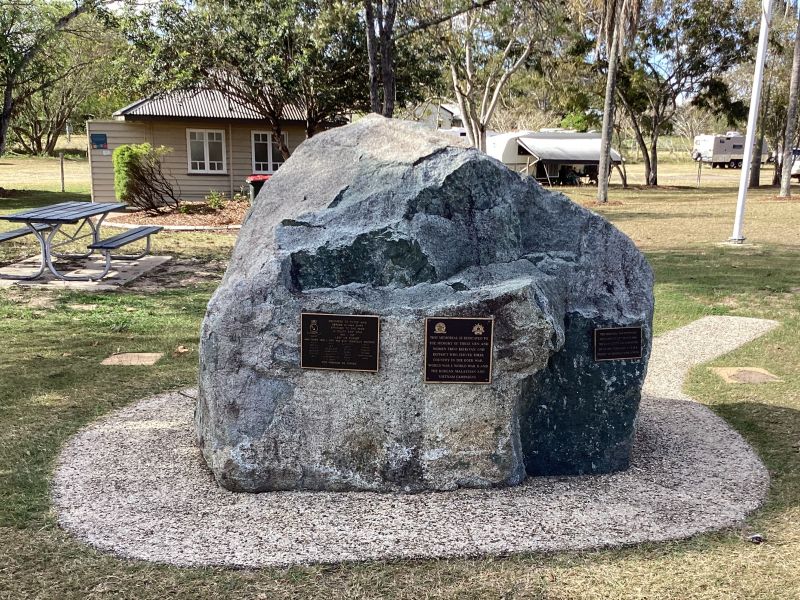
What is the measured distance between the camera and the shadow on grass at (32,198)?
22203mm

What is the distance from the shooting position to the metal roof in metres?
35.5

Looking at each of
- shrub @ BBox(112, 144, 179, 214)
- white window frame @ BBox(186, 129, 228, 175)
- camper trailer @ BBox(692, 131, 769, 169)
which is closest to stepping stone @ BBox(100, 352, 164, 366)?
shrub @ BBox(112, 144, 179, 214)

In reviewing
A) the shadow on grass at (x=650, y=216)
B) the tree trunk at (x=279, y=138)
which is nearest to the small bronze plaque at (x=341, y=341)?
the shadow on grass at (x=650, y=216)

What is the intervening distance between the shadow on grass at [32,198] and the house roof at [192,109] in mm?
3555

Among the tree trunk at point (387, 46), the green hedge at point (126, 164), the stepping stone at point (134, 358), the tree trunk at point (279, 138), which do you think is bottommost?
the stepping stone at point (134, 358)

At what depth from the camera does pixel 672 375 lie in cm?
692

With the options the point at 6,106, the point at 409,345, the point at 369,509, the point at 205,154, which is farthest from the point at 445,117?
the point at 369,509

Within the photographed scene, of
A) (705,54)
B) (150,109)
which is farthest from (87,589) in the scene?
(705,54)

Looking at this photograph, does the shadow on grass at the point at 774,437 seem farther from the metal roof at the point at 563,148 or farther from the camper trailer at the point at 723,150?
the camper trailer at the point at 723,150

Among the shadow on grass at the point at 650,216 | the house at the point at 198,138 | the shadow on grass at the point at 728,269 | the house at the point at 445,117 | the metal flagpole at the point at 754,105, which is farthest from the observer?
the house at the point at 445,117

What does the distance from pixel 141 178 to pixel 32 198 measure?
771 centimetres

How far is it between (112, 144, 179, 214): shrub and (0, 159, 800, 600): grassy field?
6636 millimetres

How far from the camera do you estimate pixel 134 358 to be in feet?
23.1

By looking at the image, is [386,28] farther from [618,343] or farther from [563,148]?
[563,148]
